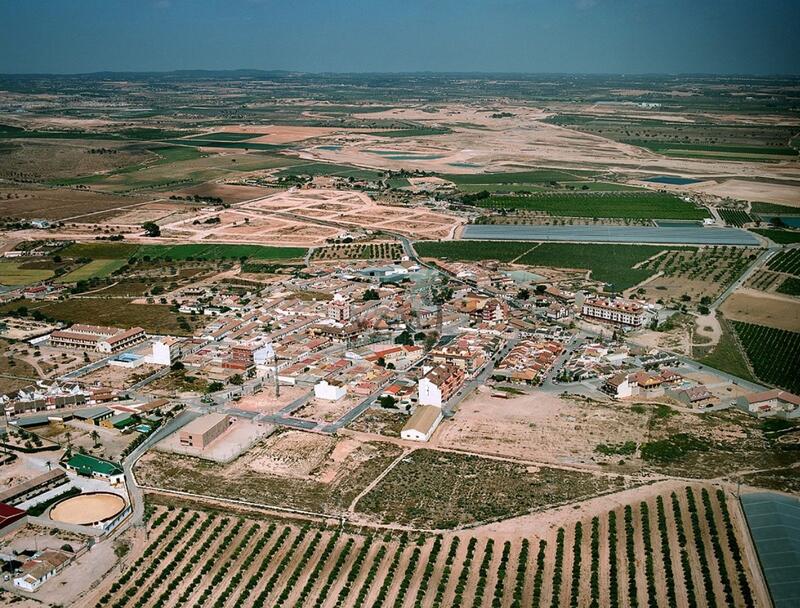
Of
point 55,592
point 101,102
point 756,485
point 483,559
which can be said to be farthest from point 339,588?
point 101,102

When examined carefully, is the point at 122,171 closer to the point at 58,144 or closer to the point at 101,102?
the point at 58,144

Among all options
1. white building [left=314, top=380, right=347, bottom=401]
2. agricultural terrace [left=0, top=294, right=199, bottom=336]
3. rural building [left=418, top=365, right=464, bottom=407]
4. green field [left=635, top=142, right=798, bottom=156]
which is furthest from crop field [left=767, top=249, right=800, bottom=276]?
green field [left=635, top=142, right=798, bottom=156]

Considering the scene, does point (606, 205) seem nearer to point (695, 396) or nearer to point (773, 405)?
point (695, 396)

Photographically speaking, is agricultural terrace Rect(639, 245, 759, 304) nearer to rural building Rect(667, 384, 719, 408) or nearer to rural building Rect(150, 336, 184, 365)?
rural building Rect(667, 384, 719, 408)

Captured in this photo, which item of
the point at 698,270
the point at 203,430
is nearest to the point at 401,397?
the point at 203,430

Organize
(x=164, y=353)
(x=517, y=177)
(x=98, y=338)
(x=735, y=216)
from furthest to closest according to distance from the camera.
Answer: (x=517, y=177), (x=735, y=216), (x=98, y=338), (x=164, y=353)

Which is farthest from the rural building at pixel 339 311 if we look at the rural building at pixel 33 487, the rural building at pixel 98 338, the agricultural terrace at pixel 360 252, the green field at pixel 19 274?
the green field at pixel 19 274

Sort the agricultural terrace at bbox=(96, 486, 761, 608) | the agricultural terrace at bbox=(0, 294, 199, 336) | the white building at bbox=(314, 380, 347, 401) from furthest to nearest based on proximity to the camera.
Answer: the agricultural terrace at bbox=(0, 294, 199, 336) < the white building at bbox=(314, 380, 347, 401) < the agricultural terrace at bbox=(96, 486, 761, 608)

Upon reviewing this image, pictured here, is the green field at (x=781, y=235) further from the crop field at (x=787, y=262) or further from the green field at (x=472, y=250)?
the green field at (x=472, y=250)
